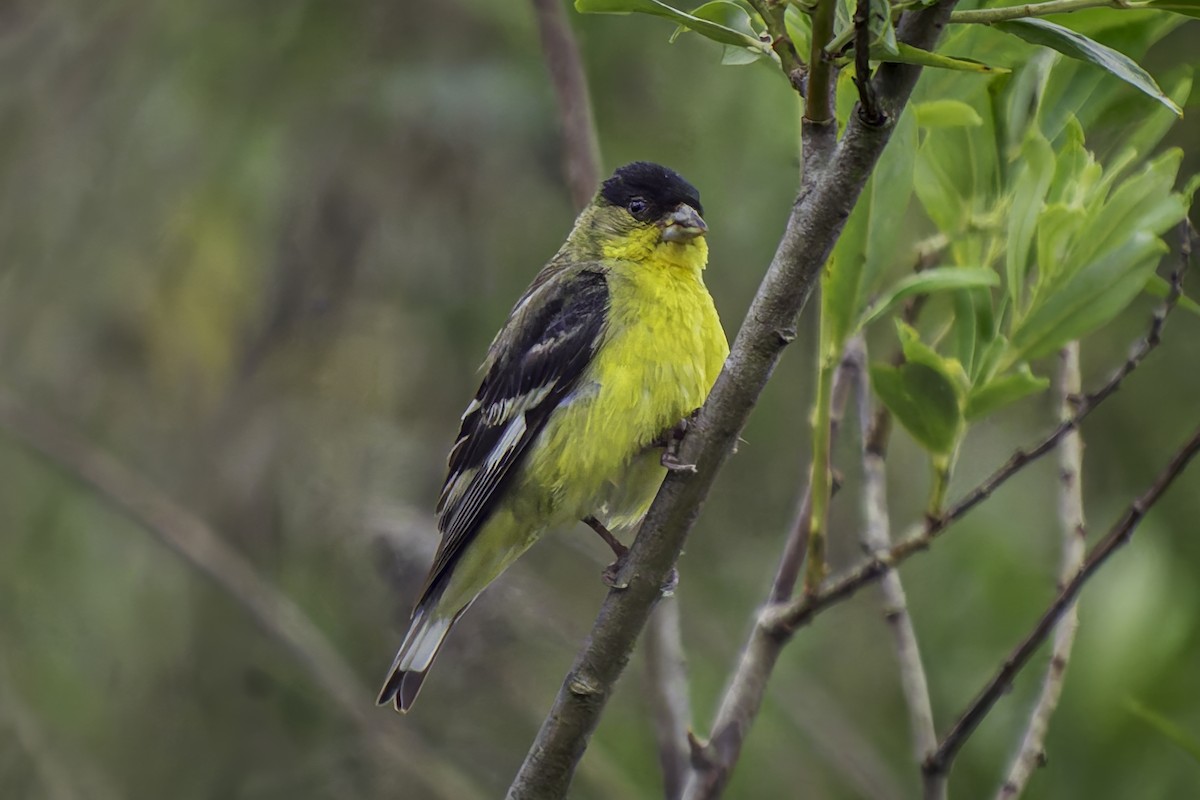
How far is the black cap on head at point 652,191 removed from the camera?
375cm

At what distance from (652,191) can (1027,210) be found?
153 cm

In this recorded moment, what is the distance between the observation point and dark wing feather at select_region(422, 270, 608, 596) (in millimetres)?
3518

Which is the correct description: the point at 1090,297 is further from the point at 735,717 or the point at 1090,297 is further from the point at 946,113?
the point at 735,717

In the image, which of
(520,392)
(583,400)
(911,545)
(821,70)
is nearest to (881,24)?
(821,70)

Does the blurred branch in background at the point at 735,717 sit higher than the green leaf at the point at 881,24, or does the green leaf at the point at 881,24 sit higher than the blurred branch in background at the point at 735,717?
the green leaf at the point at 881,24

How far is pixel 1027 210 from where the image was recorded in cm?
238

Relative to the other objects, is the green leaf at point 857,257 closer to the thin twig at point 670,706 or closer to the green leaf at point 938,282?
the green leaf at point 938,282

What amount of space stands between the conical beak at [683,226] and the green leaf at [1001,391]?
1.37 metres

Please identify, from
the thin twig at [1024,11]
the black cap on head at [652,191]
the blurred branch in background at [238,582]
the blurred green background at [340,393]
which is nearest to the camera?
the thin twig at [1024,11]

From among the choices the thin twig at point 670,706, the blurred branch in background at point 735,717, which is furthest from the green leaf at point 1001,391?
the thin twig at point 670,706

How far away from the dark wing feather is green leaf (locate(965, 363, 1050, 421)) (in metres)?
1.33

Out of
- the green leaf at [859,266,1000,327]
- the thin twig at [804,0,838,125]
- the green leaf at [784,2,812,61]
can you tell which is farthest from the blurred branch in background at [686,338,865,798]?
the thin twig at [804,0,838,125]

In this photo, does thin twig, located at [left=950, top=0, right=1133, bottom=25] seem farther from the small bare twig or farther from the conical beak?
the conical beak

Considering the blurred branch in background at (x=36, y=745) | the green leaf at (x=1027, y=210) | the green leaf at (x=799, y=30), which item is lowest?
the blurred branch in background at (x=36, y=745)
